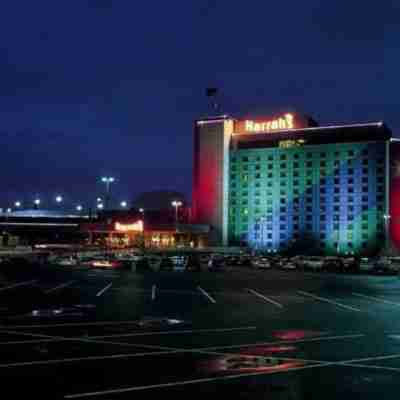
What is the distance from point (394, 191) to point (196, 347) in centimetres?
11781

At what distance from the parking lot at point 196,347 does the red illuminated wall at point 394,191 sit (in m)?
99.4

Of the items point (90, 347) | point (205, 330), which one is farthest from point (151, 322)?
point (90, 347)

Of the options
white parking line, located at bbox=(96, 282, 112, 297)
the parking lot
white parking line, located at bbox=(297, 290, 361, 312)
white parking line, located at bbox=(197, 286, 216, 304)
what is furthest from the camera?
white parking line, located at bbox=(96, 282, 112, 297)

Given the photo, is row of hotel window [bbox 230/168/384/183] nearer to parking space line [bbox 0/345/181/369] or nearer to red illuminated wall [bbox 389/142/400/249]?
red illuminated wall [bbox 389/142/400/249]

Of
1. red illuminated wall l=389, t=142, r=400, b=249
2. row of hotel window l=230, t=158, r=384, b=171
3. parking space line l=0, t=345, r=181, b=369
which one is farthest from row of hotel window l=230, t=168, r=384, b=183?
parking space line l=0, t=345, r=181, b=369

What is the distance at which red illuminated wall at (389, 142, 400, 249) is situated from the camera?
124 m

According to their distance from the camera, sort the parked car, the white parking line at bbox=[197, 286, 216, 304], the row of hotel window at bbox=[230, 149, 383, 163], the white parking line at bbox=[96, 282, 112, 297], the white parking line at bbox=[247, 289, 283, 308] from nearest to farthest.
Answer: the white parking line at bbox=[247, 289, 283, 308]
the white parking line at bbox=[197, 286, 216, 304]
the white parking line at bbox=[96, 282, 112, 297]
the parked car
the row of hotel window at bbox=[230, 149, 383, 163]

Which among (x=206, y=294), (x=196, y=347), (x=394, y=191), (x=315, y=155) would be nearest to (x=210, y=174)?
(x=315, y=155)

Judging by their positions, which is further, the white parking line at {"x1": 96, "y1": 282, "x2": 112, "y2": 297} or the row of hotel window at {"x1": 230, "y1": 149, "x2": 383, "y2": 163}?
the row of hotel window at {"x1": 230, "y1": 149, "x2": 383, "y2": 163}

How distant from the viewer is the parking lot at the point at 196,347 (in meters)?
11.1

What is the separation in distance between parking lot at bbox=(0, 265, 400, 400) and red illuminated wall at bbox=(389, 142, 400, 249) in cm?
9936

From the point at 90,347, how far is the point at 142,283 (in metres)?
24.4

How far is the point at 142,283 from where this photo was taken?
39.4 meters

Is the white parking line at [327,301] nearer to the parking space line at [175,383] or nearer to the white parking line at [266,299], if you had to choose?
the white parking line at [266,299]
